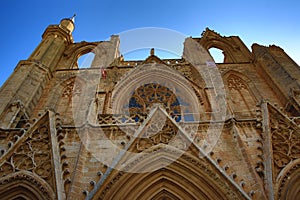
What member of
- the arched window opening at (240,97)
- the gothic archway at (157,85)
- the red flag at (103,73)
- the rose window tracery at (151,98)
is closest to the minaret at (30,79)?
the red flag at (103,73)

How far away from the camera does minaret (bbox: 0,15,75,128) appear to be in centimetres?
937

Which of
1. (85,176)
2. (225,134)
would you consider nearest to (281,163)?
(225,134)

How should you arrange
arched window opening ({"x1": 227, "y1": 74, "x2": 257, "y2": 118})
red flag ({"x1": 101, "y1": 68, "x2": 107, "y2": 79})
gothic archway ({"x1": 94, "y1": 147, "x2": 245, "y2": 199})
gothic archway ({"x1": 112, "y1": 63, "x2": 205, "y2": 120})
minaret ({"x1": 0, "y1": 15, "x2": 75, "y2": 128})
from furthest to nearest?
red flag ({"x1": 101, "y1": 68, "x2": 107, "y2": 79})
gothic archway ({"x1": 112, "y1": 63, "x2": 205, "y2": 120})
arched window opening ({"x1": 227, "y1": 74, "x2": 257, "y2": 118})
minaret ({"x1": 0, "y1": 15, "x2": 75, "y2": 128})
gothic archway ({"x1": 94, "y1": 147, "x2": 245, "y2": 199})

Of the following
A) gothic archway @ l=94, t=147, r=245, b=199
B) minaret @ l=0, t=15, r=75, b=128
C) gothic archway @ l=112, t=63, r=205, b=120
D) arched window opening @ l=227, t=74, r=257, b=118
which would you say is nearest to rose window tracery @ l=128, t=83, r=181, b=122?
gothic archway @ l=112, t=63, r=205, b=120

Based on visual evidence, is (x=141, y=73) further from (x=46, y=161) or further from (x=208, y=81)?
(x=46, y=161)

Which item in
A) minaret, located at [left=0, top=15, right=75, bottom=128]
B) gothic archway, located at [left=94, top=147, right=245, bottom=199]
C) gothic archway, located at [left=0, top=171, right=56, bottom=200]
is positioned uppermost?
minaret, located at [left=0, top=15, right=75, bottom=128]

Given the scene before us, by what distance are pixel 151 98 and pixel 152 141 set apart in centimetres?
491

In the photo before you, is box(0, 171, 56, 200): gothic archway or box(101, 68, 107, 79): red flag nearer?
box(0, 171, 56, 200): gothic archway

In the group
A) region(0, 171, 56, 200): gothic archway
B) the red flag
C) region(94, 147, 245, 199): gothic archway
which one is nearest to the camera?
region(94, 147, 245, 199): gothic archway

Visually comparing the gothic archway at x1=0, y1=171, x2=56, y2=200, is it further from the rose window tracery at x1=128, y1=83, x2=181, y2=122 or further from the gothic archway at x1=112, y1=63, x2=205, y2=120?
the rose window tracery at x1=128, y1=83, x2=181, y2=122

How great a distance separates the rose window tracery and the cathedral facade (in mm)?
51

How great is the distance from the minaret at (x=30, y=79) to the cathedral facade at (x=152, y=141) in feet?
0.17

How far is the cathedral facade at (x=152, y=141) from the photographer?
6133 mm

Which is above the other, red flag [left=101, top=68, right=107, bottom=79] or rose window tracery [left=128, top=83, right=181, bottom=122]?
red flag [left=101, top=68, right=107, bottom=79]
